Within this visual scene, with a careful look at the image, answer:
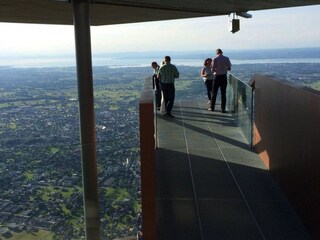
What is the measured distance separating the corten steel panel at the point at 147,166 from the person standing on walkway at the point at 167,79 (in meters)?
5.87

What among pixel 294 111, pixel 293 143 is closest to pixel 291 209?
pixel 293 143

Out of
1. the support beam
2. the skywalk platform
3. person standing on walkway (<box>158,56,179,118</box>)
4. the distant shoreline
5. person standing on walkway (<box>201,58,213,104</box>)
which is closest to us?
the skywalk platform

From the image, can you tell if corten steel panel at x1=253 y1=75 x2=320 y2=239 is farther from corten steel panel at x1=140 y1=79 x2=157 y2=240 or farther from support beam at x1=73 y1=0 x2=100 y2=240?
support beam at x1=73 y1=0 x2=100 y2=240

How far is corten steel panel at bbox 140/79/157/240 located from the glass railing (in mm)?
4416

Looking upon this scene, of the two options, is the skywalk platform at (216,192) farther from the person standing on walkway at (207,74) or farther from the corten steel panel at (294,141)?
the person standing on walkway at (207,74)

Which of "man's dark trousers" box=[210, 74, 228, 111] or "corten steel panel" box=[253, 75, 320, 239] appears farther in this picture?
"man's dark trousers" box=[210, 74, 228, 111]

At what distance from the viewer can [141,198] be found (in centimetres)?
529

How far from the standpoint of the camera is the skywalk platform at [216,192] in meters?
5.72

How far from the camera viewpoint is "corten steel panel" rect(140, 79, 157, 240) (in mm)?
4922

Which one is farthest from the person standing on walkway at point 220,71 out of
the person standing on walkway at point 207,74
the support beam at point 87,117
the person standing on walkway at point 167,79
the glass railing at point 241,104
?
the support beam at point 87,117

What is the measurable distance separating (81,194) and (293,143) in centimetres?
330

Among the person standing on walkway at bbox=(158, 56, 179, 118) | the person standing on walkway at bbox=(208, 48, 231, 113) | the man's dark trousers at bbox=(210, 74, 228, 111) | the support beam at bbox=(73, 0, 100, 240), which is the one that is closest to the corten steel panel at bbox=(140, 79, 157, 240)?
the support beam at bbox=(73, 0, 100, 240)

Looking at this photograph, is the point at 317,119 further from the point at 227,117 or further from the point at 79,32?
the point at 227,117

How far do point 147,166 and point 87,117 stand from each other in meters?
2.51
